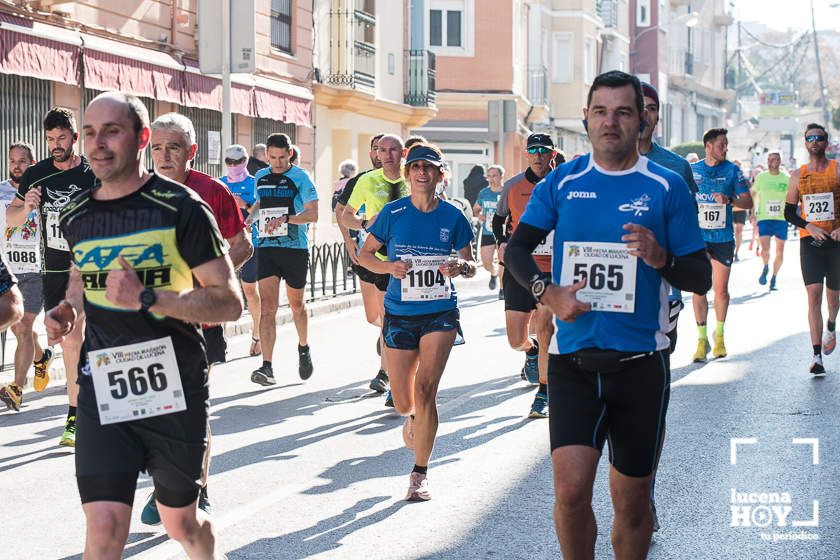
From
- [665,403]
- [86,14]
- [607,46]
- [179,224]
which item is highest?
[607,46]

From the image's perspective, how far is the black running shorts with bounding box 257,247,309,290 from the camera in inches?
477

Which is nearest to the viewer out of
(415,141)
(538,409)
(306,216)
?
(415,141)

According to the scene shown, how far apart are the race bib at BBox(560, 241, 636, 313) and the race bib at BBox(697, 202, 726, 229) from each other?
784cm

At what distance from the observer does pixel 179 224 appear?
466 cm

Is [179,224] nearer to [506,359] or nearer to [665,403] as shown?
[665,403]

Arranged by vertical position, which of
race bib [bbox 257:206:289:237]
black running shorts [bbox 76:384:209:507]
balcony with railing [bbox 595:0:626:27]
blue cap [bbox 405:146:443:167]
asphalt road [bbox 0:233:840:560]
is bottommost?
asphalt road [bbox 0:233:840:560]

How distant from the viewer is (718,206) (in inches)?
495

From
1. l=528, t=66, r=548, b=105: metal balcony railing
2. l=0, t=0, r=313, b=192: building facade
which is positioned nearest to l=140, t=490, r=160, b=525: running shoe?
l=0, t=0, r=313, b=192: building facade

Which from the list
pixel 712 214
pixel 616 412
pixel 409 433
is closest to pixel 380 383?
pixel 409 433

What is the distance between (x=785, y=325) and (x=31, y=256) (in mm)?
9167

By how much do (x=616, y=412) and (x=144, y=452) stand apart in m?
1.61

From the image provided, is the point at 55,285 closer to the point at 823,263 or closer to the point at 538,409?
the point at 538,409

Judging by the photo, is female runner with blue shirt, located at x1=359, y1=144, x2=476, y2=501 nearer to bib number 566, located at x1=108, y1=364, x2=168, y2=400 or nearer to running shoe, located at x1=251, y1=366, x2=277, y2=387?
bib number 566, located at x1=108, y1=364, x2=168, y2=400

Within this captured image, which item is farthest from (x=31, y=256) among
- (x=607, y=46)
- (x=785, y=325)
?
(x=607, y=46)
